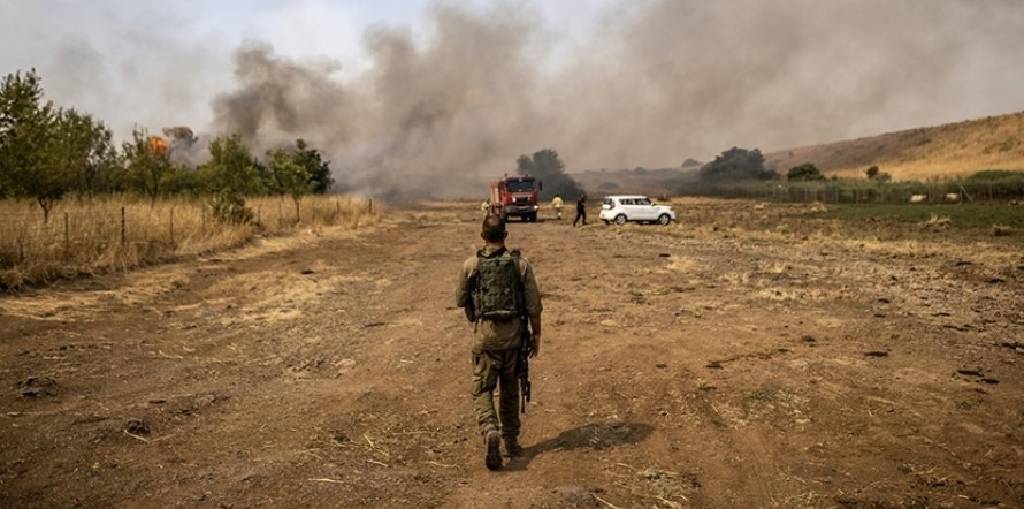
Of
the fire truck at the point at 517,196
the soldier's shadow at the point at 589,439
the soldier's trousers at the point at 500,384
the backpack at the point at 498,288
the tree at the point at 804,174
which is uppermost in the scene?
the tree at the point at 804,174

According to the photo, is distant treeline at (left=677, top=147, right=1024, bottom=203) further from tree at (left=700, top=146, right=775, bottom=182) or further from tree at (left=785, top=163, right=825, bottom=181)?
tree at (left=700, top=146, right=775, bottom=182)

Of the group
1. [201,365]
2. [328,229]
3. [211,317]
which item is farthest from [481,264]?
[328,229]

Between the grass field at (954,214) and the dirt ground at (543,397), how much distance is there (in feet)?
58.5

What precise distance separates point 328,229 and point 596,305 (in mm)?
22388

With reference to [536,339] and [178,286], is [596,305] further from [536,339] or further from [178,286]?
[178,286]

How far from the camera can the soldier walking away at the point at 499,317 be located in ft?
17.9

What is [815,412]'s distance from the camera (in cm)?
640

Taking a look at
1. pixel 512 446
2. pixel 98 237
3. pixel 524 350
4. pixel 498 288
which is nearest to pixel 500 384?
pixel 524 350

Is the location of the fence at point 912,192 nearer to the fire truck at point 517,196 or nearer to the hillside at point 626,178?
the fire truck at point 517,196

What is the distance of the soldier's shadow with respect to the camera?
18.2 feet

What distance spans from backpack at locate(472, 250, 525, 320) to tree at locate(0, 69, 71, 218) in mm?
14057

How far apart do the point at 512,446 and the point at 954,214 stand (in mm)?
36433

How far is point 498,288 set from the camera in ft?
17.9

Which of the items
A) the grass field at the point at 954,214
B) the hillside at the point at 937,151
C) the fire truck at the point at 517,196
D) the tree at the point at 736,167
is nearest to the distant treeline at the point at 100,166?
the fire truck at the point at 517,196
